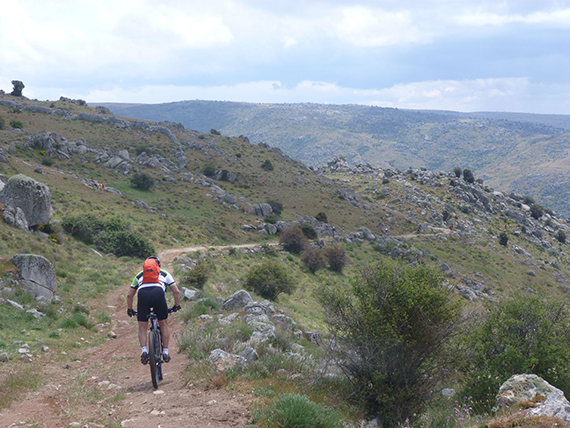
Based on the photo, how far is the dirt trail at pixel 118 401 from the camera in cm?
559

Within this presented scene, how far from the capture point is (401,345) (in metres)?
7.41

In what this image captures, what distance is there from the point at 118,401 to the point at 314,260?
30926mm

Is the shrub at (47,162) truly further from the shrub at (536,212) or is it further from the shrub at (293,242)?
the shrub at (536,212)

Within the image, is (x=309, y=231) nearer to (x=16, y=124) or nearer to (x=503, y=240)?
(x=503, y=240)

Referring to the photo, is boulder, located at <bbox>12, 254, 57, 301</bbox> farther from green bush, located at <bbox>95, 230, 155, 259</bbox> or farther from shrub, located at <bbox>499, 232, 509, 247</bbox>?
shrub, located at <bbox>499, 232, 509, 247</bbox>

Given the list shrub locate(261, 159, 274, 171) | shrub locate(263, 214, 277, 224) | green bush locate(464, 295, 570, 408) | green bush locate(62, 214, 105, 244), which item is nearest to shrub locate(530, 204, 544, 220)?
shrub locate(261, 159, 274, 171)

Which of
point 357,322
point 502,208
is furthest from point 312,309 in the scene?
point 502,208

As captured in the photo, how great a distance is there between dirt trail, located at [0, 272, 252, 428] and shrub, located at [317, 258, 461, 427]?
2.59 metres

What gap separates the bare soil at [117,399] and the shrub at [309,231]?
40258 mm

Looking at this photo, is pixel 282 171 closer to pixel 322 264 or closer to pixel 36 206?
pixel 322 264

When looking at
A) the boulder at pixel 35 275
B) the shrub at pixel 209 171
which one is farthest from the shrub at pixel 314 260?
the shrub at pixel 209 171

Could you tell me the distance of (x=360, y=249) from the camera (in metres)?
49.7

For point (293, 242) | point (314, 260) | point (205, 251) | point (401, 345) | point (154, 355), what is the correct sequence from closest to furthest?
point (154, 355), point (401, 345), point (205, 251), point (314, 260), point (293, 242)

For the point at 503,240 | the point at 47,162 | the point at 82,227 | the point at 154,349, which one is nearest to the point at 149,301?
the point at 154,349
